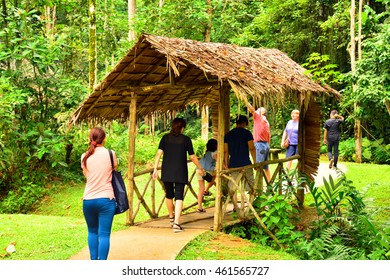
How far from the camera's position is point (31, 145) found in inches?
512

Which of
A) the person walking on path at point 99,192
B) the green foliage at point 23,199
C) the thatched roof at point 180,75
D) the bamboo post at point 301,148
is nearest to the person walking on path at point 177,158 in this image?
the thatched roof at point 180,75

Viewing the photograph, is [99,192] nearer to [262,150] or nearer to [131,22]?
[262,150]

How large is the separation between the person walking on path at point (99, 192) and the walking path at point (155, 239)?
85 centimetres

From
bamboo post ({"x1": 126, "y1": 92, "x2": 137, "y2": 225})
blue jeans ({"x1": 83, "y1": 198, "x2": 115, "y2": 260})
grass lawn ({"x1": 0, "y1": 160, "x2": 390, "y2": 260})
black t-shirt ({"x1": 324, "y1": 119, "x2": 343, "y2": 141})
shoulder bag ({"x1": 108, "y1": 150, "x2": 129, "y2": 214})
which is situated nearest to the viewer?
blue jeans ({"x1": 83, "y1": 198, "x2": 115, "y2": 260})

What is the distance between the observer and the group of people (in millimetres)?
5707

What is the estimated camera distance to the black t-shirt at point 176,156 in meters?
7.89

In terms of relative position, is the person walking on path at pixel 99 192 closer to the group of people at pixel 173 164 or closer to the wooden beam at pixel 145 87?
the group of people at pixel 173 164

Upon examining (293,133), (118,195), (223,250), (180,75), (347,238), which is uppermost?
(180,75)

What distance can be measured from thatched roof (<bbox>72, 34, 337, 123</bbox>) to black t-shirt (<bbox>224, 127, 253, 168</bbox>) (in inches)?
37.1

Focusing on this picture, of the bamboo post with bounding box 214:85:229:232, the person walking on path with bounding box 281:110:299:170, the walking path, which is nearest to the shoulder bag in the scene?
the walking path

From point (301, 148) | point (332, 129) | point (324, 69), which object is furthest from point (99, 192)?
point (324, 69)

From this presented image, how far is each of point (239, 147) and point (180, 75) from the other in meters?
1.60

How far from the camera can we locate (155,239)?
7.50 metres

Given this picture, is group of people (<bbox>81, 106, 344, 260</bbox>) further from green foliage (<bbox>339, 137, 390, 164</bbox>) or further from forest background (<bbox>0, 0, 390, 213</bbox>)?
green foliage (<bbox>339, 137, 390, 164</bbox>)
